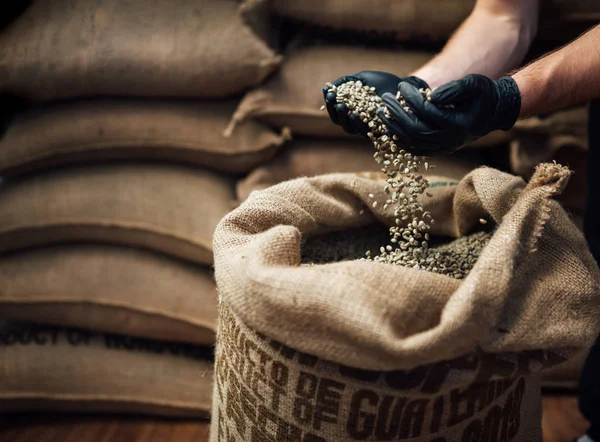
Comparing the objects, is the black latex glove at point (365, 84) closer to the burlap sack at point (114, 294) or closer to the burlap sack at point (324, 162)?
the burlap sack at point (324, 162)

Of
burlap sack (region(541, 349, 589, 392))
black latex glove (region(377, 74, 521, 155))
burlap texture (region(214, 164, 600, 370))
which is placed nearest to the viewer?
burlap texture (region(214, 164, 600, 370))

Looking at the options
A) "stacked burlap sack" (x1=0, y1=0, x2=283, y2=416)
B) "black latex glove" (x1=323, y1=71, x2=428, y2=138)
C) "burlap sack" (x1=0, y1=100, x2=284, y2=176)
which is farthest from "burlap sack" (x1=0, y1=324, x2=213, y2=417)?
"black latex glove" (x1=323, y1=71, x2=428, y2=138)

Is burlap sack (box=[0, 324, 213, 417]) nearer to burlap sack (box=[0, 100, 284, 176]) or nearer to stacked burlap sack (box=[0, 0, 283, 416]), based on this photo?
stacked burlap sack (box=[0, 0, 283, 416])

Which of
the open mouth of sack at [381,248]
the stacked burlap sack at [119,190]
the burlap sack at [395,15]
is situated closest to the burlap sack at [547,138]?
the burlap sack at [395,15]

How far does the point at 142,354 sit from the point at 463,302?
861 millimetres

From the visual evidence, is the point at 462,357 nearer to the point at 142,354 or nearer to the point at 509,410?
the point at 509,410

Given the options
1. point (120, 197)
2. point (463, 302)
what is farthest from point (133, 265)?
point (463, 302)

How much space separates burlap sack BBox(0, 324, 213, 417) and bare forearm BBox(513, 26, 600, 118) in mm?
794

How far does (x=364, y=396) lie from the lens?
53cm

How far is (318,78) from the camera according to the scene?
110cm

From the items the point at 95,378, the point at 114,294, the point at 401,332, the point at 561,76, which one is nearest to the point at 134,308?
the point at 114,294

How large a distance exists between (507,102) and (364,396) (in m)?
0.36

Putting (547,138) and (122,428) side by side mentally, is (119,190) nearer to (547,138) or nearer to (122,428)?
(122,428)

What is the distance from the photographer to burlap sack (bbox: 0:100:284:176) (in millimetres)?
1119
